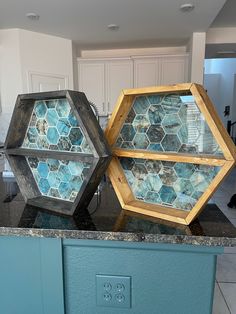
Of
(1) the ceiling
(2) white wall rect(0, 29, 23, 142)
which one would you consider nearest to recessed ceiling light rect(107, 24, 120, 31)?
(1) the ceiling

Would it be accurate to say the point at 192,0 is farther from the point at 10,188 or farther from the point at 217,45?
Result: the point at 10,188

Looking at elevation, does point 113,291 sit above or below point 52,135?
below

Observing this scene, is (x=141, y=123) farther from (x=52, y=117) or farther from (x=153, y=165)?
(x=52, y=117)

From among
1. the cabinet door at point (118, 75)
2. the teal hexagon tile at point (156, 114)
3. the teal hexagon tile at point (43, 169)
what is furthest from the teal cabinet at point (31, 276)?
the cabinet door at point (118, 75)

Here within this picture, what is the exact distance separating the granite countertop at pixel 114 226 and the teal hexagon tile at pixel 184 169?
0.45ft

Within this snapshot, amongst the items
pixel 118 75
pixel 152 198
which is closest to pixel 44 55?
pixel 118 75

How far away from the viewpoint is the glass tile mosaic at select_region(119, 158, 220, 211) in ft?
2.26

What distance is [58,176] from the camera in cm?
83

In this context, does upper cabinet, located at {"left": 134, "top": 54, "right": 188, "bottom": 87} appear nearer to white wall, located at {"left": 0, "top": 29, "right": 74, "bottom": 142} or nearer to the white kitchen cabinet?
the white kitchen cabinet

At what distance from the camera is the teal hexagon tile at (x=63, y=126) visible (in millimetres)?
764

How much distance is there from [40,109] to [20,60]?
2971mm

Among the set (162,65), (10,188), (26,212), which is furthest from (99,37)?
(26,212)

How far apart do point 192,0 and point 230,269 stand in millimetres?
2495

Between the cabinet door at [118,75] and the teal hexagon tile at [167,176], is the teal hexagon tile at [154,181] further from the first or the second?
the cabinet door at [118,75]
